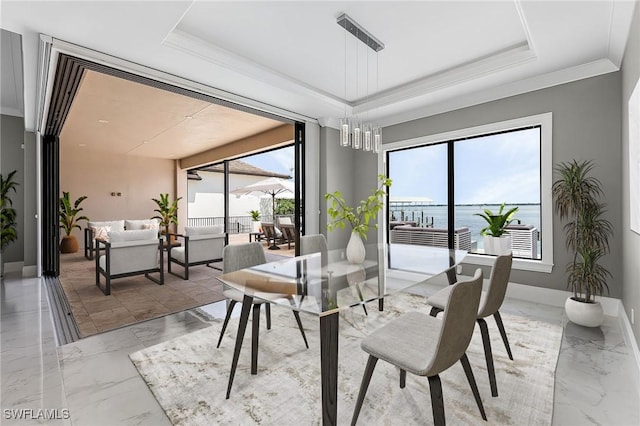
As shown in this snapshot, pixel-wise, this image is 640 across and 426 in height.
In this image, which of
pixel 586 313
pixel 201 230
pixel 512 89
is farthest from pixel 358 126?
pixel 201 230

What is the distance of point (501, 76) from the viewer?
11.5ft

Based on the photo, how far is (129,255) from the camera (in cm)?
424

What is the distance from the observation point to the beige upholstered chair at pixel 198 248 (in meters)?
4.88

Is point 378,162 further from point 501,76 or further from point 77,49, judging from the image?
point 77,49

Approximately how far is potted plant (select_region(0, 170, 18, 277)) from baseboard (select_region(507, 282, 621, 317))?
7679 millimetres

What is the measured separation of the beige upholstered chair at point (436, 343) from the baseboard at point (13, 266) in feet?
22.4

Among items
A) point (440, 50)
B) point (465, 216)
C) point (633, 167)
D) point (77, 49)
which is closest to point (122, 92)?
point (77, 49)

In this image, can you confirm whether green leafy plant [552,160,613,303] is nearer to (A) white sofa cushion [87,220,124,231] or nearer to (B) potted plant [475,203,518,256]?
(B) potted plant [475,203,518,256]

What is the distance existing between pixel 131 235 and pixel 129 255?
28 cm

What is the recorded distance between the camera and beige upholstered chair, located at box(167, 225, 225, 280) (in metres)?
4.88

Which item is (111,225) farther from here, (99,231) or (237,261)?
(237,261)

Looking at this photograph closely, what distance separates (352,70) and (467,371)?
3255 millimetres

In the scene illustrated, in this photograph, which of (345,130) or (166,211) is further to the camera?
(166,211)

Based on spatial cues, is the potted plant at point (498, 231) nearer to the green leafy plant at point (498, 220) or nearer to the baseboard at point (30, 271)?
the green leafy plant at point (498, 220)
